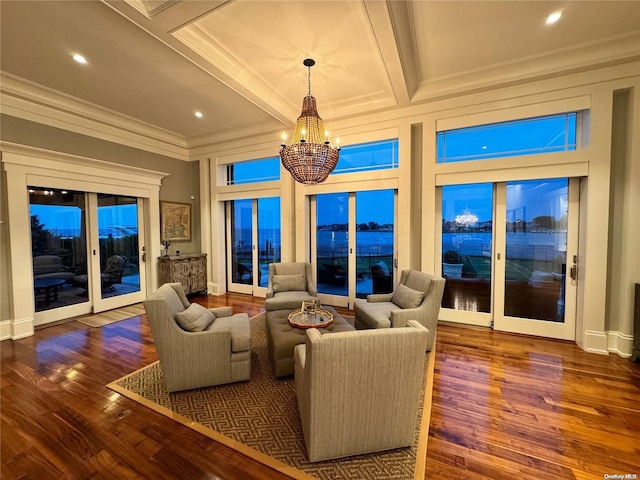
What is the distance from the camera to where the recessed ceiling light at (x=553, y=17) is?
2.44 metres

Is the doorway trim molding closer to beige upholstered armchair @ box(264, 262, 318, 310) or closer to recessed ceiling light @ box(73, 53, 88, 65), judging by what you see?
recessed ceiling light @ box(73, 53, 88, 65)

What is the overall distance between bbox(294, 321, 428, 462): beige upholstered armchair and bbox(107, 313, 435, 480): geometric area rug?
0.29ft

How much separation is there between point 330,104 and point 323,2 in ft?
6.35

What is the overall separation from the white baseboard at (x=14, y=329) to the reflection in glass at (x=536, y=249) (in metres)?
6.83

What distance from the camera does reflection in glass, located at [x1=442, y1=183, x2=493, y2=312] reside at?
12.5 feet

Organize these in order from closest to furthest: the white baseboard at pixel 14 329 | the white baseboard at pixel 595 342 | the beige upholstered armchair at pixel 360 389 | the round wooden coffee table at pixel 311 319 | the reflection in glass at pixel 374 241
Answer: the beige upholstered armchair at pixel 360 389, the round wooden coffee table at pixel 311 319, the white baseboard at pixel 595 342, the white baseboard at pixel 14 329, the reflection in glass at pixel 374 241

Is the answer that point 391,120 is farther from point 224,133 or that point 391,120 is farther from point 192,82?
point 224,133

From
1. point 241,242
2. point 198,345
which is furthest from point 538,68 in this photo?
point 241,242

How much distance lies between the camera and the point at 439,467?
162 centimetres

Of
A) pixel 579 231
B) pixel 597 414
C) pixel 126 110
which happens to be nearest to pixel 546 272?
pixel 579 231

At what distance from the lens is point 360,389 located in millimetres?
1530

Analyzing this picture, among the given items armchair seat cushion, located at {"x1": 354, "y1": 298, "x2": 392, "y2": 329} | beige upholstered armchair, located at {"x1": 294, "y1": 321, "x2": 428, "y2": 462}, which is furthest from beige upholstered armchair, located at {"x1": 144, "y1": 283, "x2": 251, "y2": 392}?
armchair seat cushion, located at {"x1": 354, "y1": 298, "x2": 392, "y2": 329}

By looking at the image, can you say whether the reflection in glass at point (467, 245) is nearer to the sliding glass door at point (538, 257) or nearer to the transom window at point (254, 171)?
the sliding glass door at point (538, 257)

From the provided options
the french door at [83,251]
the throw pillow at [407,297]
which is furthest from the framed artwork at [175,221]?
the throw pillow at [407,297]
